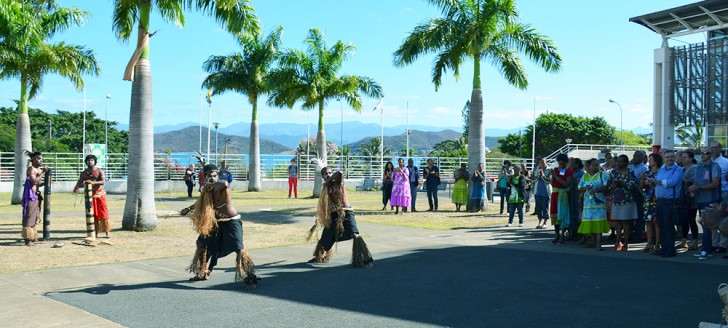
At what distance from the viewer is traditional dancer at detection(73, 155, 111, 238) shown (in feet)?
42.5

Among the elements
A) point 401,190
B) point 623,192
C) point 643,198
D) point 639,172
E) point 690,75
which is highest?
point 690,75

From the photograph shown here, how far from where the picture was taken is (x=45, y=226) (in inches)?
530

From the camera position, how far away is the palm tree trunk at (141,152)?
1526 cm

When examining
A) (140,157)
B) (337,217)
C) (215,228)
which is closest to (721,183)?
(337,217)

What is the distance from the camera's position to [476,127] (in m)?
22.7

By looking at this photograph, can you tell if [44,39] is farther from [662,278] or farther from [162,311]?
[662,278]

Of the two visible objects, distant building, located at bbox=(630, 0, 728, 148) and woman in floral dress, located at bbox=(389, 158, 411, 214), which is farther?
distant building, located at bbox=(630, 0, 728, 148)

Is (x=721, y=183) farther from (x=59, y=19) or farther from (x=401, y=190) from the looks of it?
(x=59, y=19)

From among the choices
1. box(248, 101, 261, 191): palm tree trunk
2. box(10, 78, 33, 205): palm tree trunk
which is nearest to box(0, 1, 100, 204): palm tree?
box(10, 78, 33, 205): palm tree trunk

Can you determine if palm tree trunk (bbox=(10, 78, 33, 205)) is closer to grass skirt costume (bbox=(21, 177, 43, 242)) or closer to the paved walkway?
grass skirt costume (bbox=(21, 177, 43, 242))

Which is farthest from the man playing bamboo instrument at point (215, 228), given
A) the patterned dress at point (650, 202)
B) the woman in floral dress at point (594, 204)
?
the patterned dress at point (650, 202)

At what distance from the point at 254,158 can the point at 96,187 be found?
22.6 meters

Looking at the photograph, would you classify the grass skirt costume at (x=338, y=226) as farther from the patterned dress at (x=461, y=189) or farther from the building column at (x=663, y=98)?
the building column at (x=663, y=98)

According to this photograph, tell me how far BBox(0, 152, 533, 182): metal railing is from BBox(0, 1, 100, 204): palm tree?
8.46 metres
